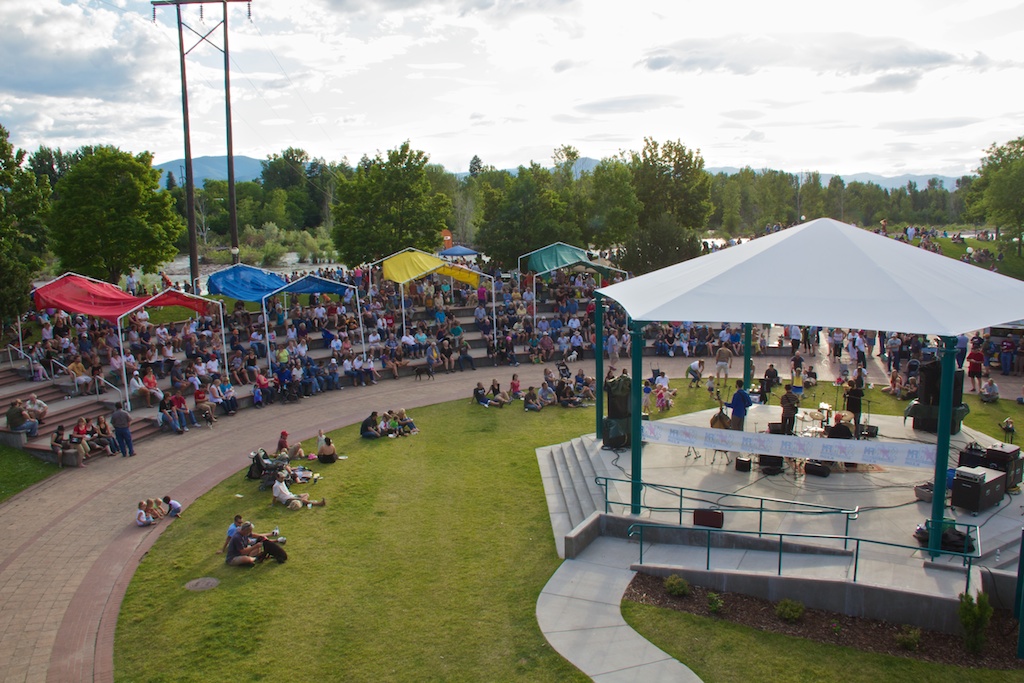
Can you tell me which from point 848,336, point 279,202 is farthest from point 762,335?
point 279,202

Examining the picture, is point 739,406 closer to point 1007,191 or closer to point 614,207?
point 614,207

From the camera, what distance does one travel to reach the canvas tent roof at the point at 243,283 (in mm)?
24766

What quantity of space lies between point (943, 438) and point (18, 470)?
65.9 ft

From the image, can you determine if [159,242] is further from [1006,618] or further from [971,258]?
[971,258]

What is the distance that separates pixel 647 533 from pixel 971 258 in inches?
2034

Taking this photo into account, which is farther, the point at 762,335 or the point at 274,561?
the point at 762,335

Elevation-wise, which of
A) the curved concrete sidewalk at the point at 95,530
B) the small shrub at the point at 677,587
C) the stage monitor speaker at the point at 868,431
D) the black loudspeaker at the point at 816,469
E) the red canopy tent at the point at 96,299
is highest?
the red canopy tent at the point at 96,299

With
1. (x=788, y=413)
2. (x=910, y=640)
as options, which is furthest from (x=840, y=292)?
(x=910, y=640)

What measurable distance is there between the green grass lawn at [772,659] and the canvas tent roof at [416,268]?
19720mm

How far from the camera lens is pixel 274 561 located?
507 inches

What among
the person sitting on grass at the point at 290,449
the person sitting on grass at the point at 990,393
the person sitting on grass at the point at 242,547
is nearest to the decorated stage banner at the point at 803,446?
the person sitting on grass at the point at 242,547

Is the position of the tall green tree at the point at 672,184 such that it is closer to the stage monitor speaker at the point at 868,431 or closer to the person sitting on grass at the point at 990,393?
the person sitting on grass at the point at 990,393

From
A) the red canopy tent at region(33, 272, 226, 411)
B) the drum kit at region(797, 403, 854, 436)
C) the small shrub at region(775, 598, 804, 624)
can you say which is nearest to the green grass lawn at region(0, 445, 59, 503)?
the red canopy tent at region(33, 272, 226, 411)

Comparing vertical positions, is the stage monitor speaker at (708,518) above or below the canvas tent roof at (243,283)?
below
